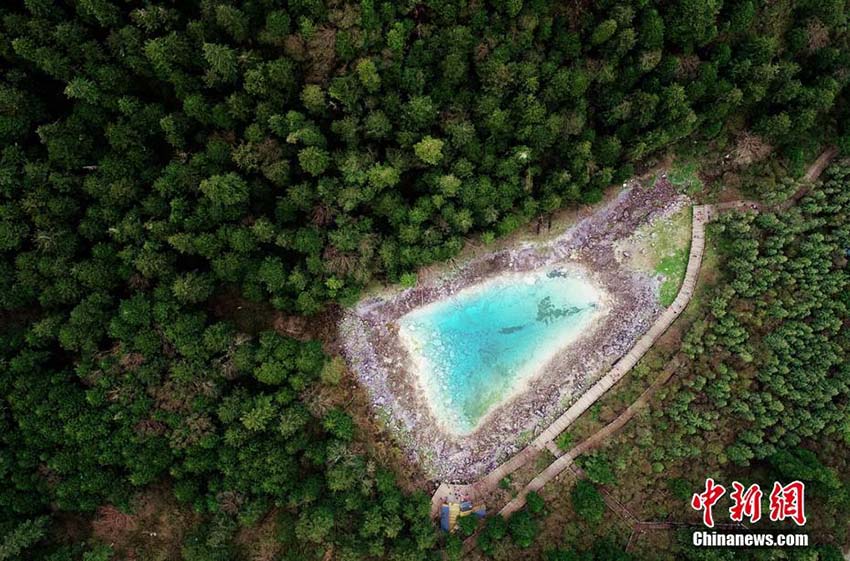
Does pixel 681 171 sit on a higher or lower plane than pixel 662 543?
higher

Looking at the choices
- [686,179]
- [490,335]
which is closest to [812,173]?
[686,179]

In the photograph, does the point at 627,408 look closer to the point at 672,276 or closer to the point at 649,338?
the point at 649,338

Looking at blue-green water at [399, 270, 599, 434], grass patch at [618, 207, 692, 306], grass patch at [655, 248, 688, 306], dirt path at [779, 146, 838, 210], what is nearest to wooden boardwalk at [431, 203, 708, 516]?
grass patch at [655, 248, 688, 306]

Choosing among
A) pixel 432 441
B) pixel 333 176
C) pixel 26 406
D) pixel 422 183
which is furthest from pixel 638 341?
pixel 26 406

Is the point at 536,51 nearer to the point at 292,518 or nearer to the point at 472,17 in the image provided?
the point at 472,17

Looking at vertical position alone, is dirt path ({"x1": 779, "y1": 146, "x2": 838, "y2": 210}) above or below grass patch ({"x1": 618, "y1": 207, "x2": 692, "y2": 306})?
above

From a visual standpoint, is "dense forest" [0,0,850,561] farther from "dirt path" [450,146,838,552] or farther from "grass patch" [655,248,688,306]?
"grass patch" [655,248,688,306]
